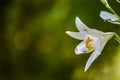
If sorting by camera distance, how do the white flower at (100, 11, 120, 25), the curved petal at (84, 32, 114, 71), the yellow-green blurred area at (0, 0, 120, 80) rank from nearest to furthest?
the white flower at (100, 11, 120, 25) → the curved petal at (84, 32, 114, 71) → the yellow-green blurred area at (0, 0, 120, 80)

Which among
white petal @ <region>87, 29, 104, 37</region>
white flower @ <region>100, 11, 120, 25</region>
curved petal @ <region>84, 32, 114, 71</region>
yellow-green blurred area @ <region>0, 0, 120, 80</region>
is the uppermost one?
white flower @ <region>100, 11, 120, 25</region>

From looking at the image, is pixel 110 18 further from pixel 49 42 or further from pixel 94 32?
pixel 49 42

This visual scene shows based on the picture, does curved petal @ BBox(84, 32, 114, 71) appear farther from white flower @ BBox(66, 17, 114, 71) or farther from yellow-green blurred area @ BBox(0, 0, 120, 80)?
yellow-green blurred area @ BBox(0, 0, 120, 80)

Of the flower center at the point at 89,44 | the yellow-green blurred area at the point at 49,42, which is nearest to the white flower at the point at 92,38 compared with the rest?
the flower center at the point at 89,44

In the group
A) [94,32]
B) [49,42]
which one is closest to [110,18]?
[94,32]

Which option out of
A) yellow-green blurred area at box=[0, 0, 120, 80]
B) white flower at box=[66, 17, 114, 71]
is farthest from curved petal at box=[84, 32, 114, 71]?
yellow-green blurred area at box=[0, 0, 120, 80]

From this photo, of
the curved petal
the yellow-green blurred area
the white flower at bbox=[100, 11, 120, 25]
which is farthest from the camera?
the yellow-green blurred area

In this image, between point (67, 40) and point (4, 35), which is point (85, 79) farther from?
point (4, 35)

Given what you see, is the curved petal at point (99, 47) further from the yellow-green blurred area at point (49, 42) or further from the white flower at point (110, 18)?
the yellow-green blurred area at point (49, 42)

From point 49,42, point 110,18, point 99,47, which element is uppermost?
point 110,18
